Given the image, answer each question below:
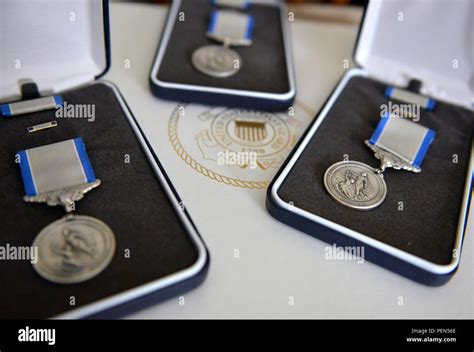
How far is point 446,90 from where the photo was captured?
94 centimetres

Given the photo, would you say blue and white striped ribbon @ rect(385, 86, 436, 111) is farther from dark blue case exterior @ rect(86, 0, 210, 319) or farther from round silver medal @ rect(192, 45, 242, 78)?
dark blue case exterior @ rect(86, 0, 210, 319)

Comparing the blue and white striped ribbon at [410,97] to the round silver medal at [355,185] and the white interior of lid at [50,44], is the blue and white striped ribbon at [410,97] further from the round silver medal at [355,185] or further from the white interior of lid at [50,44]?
the white interior of lid at [50,44]

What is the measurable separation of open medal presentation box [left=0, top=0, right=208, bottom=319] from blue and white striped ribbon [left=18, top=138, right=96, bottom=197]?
0.06 ft

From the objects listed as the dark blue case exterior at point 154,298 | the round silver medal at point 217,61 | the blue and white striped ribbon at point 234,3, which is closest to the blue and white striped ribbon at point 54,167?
the dark blue case exterior at point 154,298

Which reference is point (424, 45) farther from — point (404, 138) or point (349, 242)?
point (349, 242)

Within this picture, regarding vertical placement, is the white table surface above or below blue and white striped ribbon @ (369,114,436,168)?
below

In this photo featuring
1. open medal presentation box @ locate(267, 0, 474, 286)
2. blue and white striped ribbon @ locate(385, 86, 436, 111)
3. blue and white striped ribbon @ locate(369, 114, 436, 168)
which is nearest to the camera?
open medal presentation box @ locate(267, 0, 474, 286)

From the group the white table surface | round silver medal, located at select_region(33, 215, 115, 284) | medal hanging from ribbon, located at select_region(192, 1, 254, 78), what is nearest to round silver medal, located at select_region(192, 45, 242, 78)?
medal hanging from ribbon, located at select_region(192, 1, 254, 78)

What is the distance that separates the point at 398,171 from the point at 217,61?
0.44 m

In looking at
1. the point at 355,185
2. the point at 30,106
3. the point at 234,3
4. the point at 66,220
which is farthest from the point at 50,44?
the point at 355,185

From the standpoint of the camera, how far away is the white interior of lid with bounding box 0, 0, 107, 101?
0.78m
